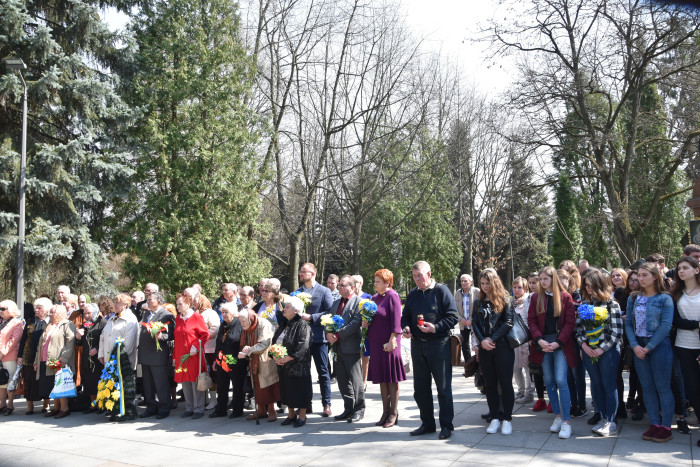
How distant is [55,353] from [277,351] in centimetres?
403

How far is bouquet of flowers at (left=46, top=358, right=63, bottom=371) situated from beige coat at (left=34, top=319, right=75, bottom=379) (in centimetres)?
3

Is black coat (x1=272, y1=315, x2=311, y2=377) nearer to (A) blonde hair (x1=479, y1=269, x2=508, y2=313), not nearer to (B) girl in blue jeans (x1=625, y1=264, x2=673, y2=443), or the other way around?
(A) blonde hair (x1=479, y1=269, x2=508, y2=313)

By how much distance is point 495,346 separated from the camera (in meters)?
6.32

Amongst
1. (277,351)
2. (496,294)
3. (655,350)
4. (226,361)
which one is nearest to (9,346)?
(226,361)

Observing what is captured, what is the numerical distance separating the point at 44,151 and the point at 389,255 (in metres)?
20.1

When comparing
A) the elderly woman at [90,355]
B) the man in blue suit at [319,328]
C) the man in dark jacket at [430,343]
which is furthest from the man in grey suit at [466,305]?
the elderly woman at [90,355]

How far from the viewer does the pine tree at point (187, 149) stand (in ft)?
53.1

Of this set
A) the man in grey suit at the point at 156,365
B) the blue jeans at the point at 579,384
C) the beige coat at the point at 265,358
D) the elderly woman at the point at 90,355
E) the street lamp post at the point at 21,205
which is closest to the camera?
the blue jeans at the point at 579,384

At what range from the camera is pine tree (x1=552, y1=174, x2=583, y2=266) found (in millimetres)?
36250

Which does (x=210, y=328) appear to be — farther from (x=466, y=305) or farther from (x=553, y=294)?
(x=553, y=294)

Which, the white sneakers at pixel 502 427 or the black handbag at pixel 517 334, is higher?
the black handbag at pixel 517 334

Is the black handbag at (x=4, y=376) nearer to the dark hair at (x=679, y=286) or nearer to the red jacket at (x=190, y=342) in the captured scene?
the red jacket at (x=190, y=342)

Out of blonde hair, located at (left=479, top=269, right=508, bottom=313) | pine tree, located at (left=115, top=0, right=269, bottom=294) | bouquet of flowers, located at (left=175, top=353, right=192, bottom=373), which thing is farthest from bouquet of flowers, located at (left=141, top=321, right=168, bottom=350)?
pine tree, located at (left=115, top=0, right=269, bottom=294)

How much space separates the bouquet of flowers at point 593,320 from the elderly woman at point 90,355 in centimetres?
698
